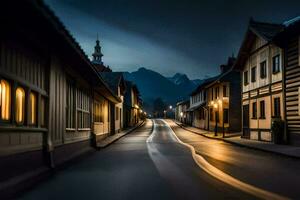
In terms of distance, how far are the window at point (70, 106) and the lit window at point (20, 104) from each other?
18.0ft

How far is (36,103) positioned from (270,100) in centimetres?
2165

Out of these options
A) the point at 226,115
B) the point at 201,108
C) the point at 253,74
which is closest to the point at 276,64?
the point at 253,74

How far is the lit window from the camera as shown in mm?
8883

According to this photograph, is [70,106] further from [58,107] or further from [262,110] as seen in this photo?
[262,110]

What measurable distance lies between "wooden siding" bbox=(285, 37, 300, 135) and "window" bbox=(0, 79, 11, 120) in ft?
64.2

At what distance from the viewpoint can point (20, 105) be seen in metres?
9.14

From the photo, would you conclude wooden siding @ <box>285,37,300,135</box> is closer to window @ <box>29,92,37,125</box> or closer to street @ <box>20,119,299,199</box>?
street @ <box>20,119,299,199</box>

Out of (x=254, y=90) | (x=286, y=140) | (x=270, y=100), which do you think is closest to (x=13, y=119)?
(x=286, y=140)

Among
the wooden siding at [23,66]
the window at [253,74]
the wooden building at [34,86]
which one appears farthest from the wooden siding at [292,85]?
the wooden siding at [23,66]

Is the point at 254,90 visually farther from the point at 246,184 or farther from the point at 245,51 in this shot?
the point at 246,184

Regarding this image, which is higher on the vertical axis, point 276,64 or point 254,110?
point 276,64

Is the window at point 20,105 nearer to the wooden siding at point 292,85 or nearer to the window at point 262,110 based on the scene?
the wooden siding at point 292,85

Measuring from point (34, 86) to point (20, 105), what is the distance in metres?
0.88

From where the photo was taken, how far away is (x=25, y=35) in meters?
8.72
